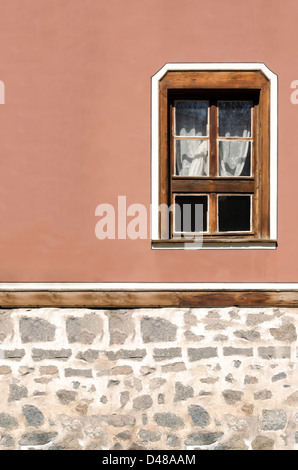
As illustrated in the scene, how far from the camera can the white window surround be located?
13.9 feet

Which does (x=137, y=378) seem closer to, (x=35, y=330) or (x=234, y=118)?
(x=35, y=330)

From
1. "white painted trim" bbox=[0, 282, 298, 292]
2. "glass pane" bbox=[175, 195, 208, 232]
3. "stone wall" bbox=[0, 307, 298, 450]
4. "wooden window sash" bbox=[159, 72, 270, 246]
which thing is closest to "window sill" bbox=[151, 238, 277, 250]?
"wooden window sash" bbox=[159, 72, 270, 246]

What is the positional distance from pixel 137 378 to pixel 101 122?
2603mm

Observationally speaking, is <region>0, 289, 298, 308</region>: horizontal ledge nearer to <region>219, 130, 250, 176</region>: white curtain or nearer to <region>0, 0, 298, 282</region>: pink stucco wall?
<region>0, 0, 298, 282</region>: pink stucco wall

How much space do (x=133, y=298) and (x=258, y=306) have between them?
1.26m

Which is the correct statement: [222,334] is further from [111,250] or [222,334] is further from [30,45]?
[30,45]

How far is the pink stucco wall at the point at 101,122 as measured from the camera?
4234 millimetres

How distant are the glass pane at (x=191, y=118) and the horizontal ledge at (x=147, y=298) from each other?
5.52 feet

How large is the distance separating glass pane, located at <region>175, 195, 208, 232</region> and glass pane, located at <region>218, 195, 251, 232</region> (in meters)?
0.17

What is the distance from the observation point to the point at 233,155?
4.46 metres

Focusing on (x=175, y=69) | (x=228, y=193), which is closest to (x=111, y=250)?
(x=228, y=193)

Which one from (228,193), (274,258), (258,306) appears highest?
(228,193)

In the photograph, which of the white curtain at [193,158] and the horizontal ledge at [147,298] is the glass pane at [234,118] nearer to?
the white curtain at [193,158]

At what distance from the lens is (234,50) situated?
13.9 feet
